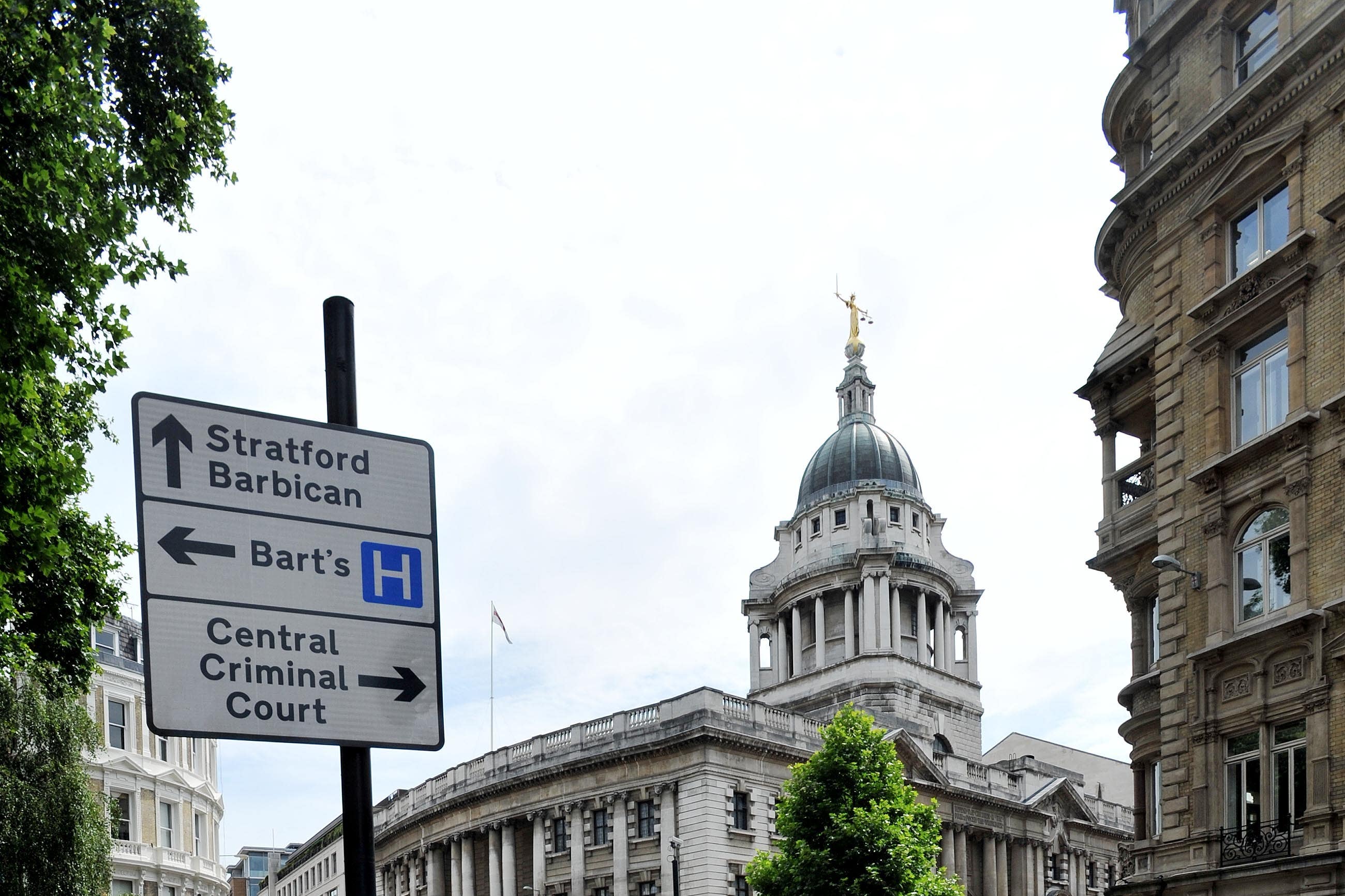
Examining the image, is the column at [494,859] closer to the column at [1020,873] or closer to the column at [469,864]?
the column at [469,864]

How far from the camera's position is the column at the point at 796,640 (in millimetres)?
90188

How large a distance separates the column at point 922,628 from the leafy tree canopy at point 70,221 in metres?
70.0

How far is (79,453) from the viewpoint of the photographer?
21734 millimetres

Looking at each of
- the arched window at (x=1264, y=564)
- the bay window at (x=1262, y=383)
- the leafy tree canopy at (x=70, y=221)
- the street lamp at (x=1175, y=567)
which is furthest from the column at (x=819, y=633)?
Answer: the leafy tree canopy at (x=70, y=221)

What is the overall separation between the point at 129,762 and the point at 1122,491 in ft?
137

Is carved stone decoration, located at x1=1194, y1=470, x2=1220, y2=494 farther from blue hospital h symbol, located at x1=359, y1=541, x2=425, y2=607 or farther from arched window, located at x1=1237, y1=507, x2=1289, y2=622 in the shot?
blue hospital h symbol, located at x1=359, y1=541, x2=425, y2=607

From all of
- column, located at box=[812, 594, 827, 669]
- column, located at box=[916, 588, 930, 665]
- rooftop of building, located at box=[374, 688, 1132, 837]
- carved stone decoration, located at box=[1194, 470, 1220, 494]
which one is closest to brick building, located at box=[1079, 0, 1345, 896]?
carved stone decoration, located at box=[1194, 470, 1220, 494]

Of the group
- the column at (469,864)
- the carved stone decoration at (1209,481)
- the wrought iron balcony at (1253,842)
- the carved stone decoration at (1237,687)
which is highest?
the carved stone decoration at (1209,481)

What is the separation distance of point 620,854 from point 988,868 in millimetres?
22344

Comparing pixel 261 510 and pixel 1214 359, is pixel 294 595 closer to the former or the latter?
pixel 261 510

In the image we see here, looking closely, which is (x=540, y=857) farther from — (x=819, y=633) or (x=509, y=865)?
(x=819, y=633)

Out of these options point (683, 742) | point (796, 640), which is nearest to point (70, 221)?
point (683, 742)

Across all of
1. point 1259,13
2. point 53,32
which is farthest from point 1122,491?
point 53,32

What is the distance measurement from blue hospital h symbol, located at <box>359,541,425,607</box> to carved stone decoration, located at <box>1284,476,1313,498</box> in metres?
20.9
